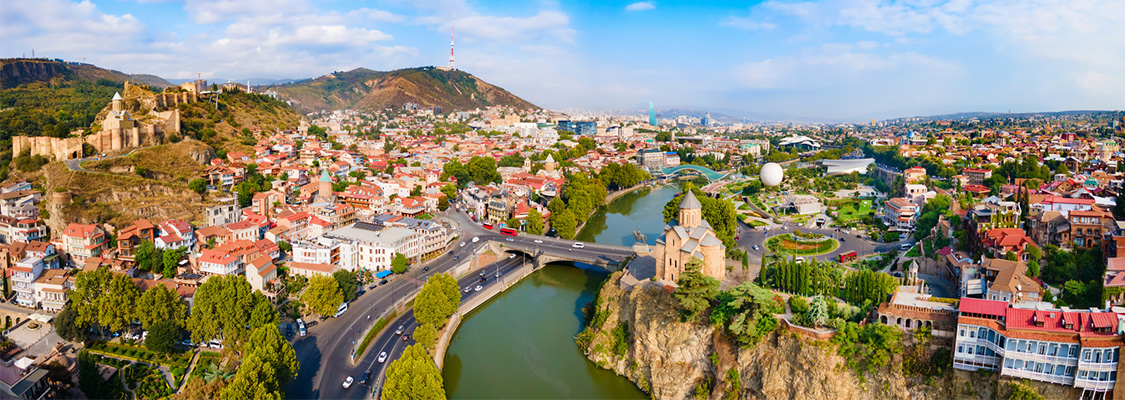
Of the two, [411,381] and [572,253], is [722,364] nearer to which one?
[411,381]

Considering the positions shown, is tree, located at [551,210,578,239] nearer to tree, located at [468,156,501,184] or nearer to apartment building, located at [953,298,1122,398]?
tree, located at [468,156,501,184]

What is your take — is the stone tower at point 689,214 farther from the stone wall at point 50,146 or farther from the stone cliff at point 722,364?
the stone wall at point 50,146

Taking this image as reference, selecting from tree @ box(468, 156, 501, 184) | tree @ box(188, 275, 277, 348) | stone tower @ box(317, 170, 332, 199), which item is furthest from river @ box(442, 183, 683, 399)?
tree @ box(468, 156, 501, 184)

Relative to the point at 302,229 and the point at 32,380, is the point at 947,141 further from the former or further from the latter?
the point at 32,380

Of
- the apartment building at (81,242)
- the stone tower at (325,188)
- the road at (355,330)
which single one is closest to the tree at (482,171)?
the stone tower at (325,188)

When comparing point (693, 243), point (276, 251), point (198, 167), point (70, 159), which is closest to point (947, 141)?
point (693, 243)

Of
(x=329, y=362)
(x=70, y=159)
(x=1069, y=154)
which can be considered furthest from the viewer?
(x=1069, y=154)
